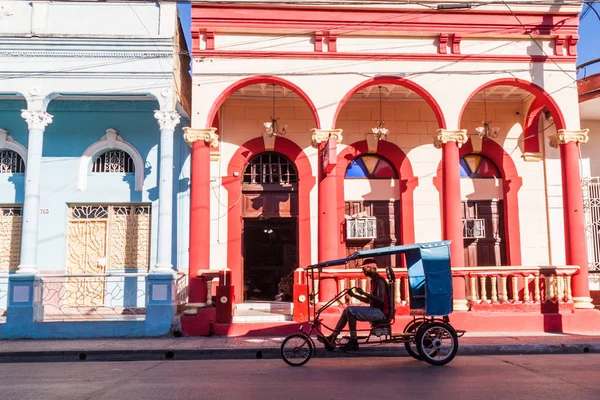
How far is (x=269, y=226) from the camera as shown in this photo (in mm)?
14430

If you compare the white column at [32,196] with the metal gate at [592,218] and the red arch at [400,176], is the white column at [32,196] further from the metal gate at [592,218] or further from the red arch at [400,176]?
the metal gate at [592,218]

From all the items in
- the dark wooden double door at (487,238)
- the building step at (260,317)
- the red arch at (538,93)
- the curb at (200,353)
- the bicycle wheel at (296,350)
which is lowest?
the curb at (200,353)

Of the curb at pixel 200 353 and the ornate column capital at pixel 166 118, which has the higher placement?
the ornate column capital at pixel 166 118

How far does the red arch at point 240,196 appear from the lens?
44.8 ft

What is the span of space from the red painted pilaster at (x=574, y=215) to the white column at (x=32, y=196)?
11.9 metres

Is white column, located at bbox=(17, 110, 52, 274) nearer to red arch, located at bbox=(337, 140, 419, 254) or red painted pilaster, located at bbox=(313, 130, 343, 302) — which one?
red painted pilaster, located at bbox=(313, 130, 343, 302)

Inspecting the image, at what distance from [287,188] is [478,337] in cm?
602

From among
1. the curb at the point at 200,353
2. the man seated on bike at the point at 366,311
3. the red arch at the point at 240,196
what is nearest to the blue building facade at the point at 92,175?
the red arch at the point at 240,196

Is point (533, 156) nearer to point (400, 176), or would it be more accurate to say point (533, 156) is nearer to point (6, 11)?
point (400, 176)

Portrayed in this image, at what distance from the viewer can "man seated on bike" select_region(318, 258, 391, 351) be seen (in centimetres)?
827

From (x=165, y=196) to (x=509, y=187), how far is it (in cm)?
887

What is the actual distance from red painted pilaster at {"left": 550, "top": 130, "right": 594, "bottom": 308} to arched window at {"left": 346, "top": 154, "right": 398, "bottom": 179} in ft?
13.5

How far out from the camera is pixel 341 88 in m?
12.5

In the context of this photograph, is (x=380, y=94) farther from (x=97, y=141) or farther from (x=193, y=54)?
(x=97, y=141)
